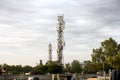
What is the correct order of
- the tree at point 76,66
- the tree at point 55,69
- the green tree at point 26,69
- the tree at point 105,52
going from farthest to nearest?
1. the tree at point 76,66
2. the green tree at point 26,69
3. the tree at point 55,69
4. the tree at point 105,52

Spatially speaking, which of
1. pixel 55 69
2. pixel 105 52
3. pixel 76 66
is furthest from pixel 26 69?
pixel 105 52

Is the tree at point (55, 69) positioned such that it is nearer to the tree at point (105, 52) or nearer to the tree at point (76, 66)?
the tree at point (105, 52)

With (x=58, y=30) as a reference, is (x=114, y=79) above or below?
below

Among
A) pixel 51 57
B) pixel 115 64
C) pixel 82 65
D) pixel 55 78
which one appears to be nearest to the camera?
pixel 55 78

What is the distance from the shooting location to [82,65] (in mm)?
173250

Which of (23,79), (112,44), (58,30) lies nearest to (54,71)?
(58,30)

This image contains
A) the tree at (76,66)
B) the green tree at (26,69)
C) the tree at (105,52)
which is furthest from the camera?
the tree at (76,66)

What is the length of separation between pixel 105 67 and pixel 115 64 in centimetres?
2850

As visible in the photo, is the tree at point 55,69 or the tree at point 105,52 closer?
the tree at point 105,52

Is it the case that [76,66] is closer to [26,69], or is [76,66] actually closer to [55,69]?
[26,69]

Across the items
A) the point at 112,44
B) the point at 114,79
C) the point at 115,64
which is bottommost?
the point at 114,79

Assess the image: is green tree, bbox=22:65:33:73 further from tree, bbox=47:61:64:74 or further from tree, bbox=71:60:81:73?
tree, bbox=47:61:64:74

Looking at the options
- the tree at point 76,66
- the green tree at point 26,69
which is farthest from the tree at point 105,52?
the green tree at point 26,69

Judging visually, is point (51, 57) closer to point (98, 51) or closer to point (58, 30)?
point (58, 30)
